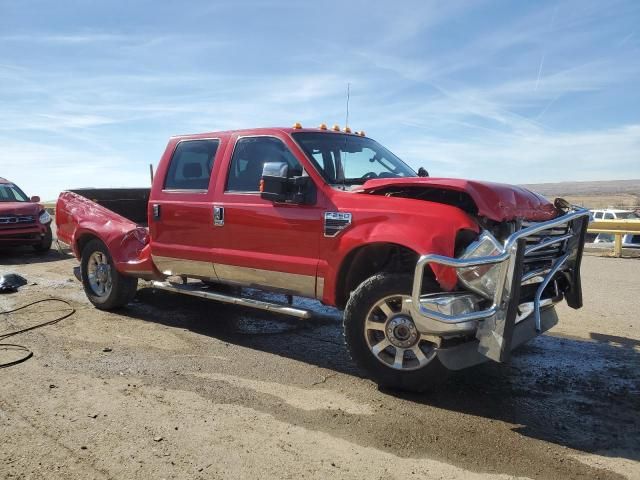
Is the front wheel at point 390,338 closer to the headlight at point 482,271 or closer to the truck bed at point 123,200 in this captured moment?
the headlight at point 482,271

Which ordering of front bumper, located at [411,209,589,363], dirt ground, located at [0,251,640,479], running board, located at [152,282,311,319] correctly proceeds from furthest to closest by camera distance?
1. running board, located at [152,282,311,319]
2. front bumper, located at [411,209,589,363]
3. dirt ground, located at [0,251,640,479]

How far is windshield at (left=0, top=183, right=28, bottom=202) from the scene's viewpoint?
39.9 ft

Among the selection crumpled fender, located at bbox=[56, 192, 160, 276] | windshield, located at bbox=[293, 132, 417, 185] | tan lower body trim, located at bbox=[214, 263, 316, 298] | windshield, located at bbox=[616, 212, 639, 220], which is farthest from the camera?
windshield, located at bbox=[616, 212, 639, 220]

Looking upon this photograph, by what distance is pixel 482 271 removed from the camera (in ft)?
12.0

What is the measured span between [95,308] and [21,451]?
386cm

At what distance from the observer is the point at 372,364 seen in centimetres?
407

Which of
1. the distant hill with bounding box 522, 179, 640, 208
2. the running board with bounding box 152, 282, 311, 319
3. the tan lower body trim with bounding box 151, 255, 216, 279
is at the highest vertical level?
the tan lower body trim with bounding box 151, 255, 216, 279

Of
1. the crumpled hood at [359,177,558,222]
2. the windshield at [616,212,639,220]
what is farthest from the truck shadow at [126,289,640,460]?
the windshield at [616,212,639,220]

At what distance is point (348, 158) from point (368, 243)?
53.3 inches

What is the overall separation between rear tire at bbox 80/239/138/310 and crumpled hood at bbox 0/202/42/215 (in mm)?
5733

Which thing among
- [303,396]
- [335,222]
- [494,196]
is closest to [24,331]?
[303,396]

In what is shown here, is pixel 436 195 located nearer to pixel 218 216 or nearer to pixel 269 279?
pixel 269 279

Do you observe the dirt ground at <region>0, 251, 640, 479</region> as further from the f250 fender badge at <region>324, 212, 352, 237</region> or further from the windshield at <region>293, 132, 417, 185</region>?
the windshield at <region>293, 132, 417, 185</region>

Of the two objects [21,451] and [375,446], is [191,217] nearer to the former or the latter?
[21,451]
